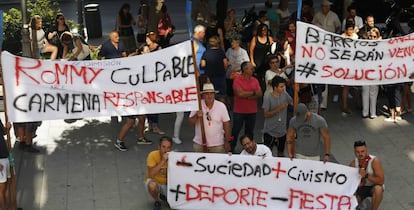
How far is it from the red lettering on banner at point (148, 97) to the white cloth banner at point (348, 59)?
1439 mm

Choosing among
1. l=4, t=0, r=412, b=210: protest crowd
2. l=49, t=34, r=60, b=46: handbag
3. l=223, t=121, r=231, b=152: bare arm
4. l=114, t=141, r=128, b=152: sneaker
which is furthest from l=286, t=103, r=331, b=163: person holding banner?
l=49, t=34, r=60, b=46: handbag

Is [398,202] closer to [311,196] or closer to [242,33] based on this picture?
[311,196]

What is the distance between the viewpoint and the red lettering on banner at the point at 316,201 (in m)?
7.63

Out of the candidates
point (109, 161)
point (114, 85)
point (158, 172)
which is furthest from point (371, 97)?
point (114, 85)

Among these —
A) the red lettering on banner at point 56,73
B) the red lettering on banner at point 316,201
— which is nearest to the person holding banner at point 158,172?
the red lettering on banner at point 56,73

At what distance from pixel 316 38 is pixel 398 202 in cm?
228

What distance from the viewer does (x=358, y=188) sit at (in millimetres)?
7711

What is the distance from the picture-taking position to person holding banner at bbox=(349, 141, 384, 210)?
748 centimetres

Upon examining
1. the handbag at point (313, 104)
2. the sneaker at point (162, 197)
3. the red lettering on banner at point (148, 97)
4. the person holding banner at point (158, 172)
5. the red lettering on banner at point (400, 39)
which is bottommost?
the sneaker at point (162, 197)

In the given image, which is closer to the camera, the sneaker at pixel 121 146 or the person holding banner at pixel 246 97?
the person holding banner at pixel 246 97

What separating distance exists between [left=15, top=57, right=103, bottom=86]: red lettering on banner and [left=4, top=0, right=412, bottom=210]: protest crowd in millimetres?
1165

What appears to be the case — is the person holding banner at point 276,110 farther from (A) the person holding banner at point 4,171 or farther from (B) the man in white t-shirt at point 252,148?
(A) the person holding banner at point 4,171

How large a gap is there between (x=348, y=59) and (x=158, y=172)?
9.53ft

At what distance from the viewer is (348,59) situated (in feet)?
28.3
